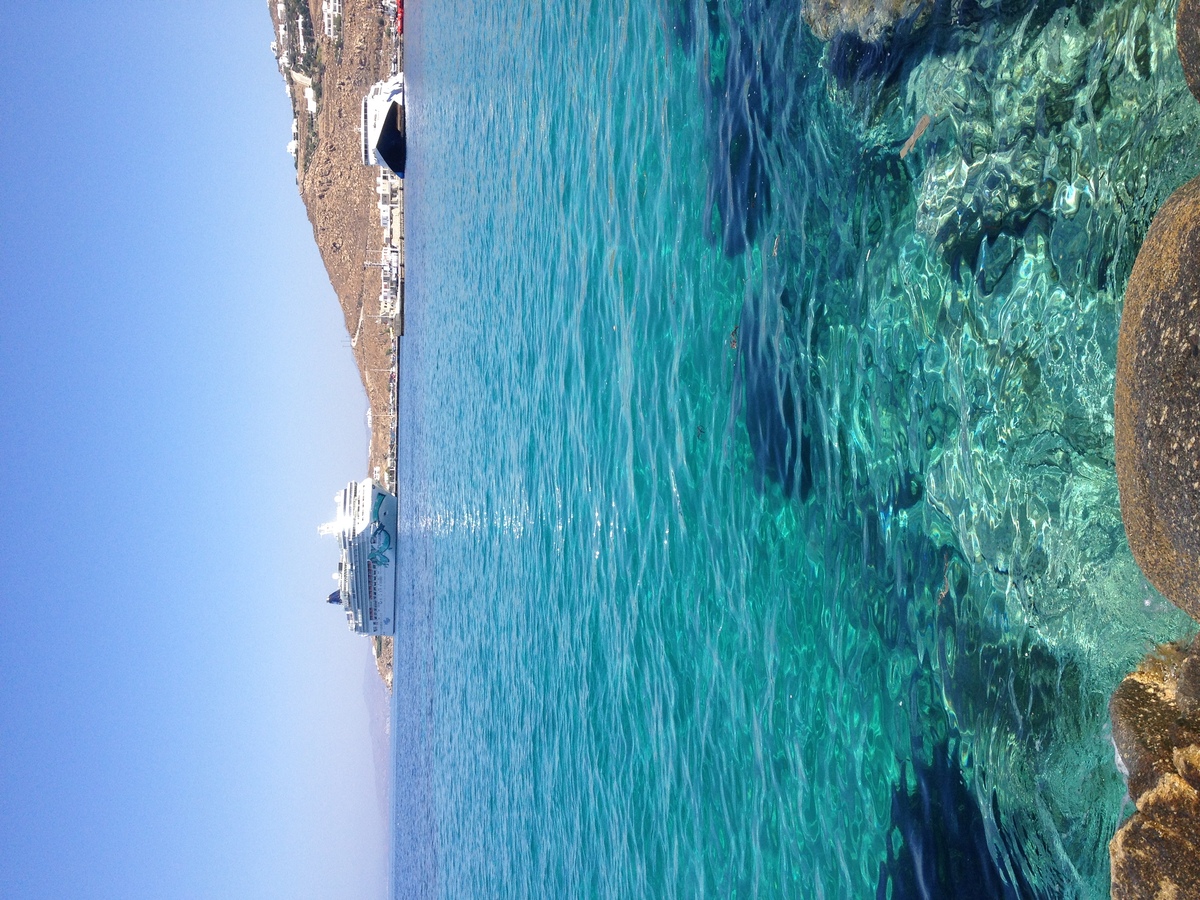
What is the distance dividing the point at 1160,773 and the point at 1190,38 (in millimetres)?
3092

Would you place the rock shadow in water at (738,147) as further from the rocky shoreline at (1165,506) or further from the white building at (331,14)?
the white building at (331,14)

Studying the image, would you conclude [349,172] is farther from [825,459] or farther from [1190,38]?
[1190,38]

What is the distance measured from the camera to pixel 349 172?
56062 millimetres

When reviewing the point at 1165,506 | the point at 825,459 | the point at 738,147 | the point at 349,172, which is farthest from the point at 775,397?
the point at 349,172

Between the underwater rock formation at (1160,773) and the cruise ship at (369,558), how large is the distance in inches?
1145

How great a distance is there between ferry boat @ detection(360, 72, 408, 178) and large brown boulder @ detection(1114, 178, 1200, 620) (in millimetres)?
31327

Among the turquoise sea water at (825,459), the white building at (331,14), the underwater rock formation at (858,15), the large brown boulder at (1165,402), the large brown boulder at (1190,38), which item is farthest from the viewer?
the white building at (331,14)

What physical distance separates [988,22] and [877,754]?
494 centimetres

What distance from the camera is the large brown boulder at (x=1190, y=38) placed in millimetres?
3781

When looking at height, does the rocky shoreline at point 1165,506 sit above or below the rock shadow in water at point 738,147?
below

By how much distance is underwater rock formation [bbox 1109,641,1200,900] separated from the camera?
361 cm

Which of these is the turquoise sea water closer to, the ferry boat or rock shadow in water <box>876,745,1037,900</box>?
rock shadow in water <box>876,745,1037,900</box>

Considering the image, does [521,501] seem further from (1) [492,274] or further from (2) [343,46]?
Answer: (2) [343,46]

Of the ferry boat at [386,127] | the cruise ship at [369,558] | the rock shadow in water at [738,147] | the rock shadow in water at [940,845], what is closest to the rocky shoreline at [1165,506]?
the rock shadow in water at [940,845]
